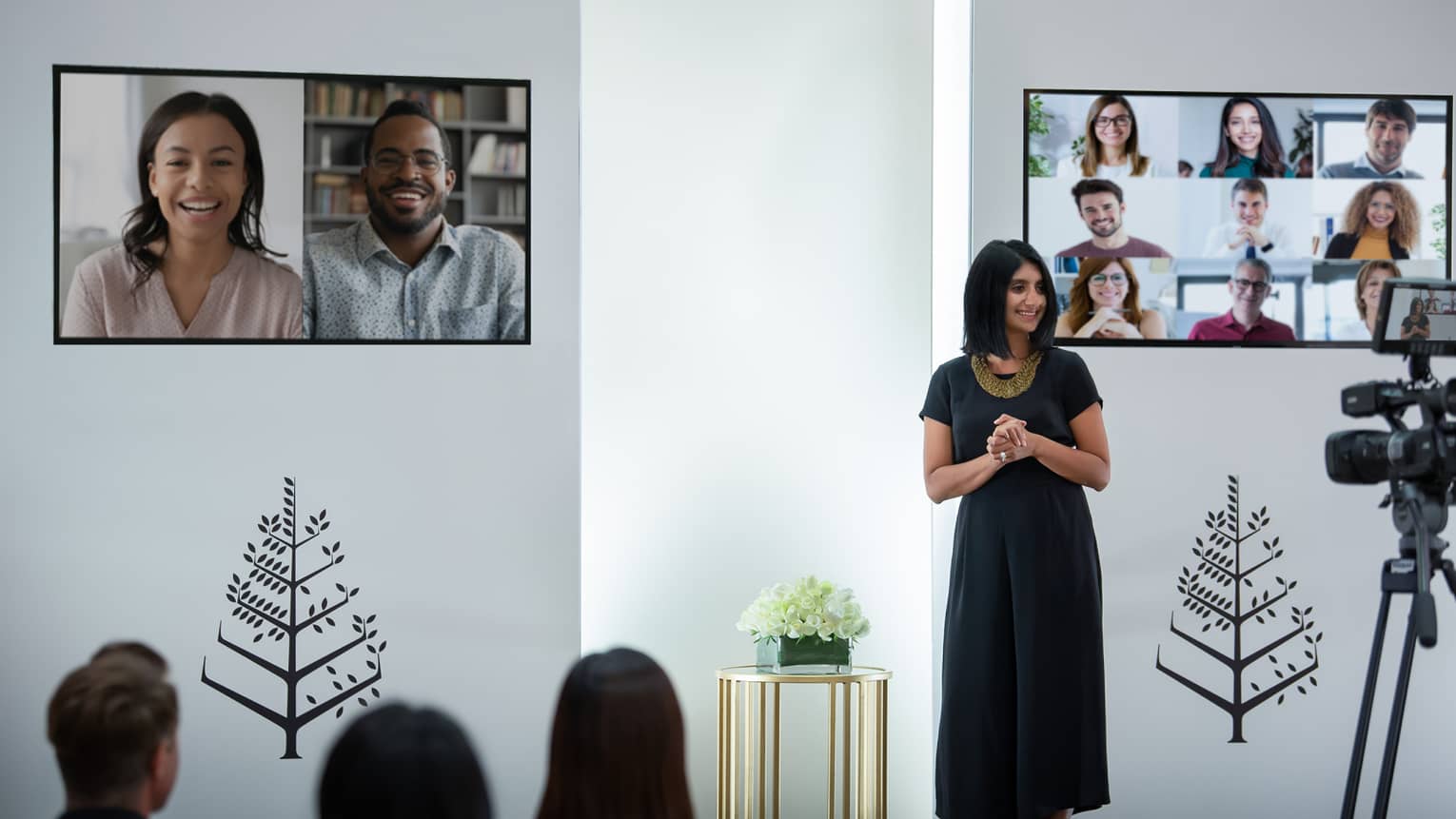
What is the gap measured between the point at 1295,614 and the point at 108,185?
362 cm

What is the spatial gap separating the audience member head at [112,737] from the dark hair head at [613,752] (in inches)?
20.0

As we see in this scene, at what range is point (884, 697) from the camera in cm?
384

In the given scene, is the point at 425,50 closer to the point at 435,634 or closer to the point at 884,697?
the point at 435,634

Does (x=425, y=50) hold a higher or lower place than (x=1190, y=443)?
higher

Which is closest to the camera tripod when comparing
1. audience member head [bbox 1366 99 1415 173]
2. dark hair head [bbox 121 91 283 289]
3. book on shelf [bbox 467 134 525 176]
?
audience member head [bbox 1366 99 1415 173]

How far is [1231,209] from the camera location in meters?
4.01

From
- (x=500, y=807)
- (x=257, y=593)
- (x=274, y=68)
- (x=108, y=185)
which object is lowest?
(x=500, y=807)

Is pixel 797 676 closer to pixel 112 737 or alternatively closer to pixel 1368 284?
pixel 1368 284

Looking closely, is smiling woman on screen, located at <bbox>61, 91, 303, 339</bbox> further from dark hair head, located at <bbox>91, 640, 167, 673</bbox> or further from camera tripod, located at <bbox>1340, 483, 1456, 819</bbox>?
camera tripod, located at <bbox>1340, 483, 1456, 819</bbox>

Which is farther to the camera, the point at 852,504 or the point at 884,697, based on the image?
the point at 852,504

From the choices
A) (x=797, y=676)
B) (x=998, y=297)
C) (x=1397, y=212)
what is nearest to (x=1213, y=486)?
(x=1397, y=212)

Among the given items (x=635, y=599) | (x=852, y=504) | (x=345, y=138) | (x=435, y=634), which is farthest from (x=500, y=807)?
(x=345, y=138)

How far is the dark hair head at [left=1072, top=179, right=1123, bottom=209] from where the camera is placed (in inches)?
157

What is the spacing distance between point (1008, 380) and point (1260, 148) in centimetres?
133
